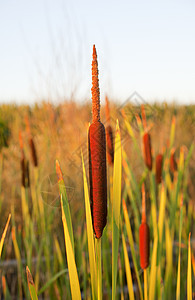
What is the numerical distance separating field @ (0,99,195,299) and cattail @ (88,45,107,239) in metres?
0.02

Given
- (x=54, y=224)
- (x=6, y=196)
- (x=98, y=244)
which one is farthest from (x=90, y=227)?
(x=6, y=196)

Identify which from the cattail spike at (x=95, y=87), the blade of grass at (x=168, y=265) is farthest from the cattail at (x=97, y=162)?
the blade of grass at (x=168, y=265)

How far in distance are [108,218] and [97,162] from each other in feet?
1.00

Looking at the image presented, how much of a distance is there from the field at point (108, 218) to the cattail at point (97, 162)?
0.02 metres

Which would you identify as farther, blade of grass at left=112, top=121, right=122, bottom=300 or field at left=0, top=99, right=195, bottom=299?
field at left=0, top=99, right=195, bottom=299

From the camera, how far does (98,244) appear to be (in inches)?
14.7

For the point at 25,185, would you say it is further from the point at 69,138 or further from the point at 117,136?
the point at 69,138

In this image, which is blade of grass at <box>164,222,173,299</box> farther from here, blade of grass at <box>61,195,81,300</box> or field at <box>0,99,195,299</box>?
blade of grass at <box>61,195,81,300</box>

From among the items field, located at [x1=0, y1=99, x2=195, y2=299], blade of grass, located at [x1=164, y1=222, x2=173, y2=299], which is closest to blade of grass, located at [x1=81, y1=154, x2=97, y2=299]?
field, located at [x1=0, y1=99, x2=195, y2=299]

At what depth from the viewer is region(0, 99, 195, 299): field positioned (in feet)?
1.78

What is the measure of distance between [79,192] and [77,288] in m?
1.15

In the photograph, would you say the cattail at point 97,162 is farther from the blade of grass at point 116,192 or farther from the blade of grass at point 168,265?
the blade of grass at point 168,265

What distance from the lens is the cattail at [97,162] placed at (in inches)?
12.3

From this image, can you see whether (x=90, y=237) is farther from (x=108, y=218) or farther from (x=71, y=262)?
(x=108, y=218)
